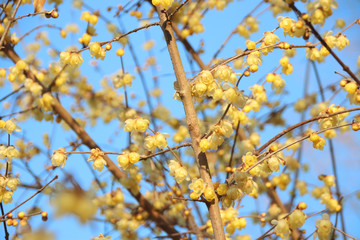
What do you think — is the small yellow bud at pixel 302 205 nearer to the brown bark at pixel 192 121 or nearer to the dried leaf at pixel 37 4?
the brown bark at pixel 192 121

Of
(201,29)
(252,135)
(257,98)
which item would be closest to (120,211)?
(252,135)

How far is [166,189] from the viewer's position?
8.73 ft

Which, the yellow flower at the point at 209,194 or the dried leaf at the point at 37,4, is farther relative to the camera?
the dried leaf at the point at 37,4

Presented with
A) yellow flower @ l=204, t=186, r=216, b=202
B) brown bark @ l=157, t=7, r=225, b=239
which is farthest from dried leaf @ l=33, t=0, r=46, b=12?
yellow flower @ l=204, t=186, r=216, b=202

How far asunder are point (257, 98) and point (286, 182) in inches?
34.0

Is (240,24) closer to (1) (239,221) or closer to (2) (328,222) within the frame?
(1) (239,221)

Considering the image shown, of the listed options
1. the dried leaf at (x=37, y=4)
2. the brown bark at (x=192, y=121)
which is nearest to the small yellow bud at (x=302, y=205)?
the brown bark at (x=192, y=121)

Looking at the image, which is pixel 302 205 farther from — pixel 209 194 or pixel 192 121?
pixel 192 121

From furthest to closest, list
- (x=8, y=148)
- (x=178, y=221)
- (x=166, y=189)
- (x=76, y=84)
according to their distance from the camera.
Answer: (x=76, y=84) < (x=178, y=221) < (x=166, y=189) < (x=8, y=148)

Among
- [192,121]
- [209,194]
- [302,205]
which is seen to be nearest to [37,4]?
[192,121]

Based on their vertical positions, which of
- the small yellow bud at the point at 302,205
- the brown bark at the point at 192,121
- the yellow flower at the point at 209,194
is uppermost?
the brown bark at the point at 192,121

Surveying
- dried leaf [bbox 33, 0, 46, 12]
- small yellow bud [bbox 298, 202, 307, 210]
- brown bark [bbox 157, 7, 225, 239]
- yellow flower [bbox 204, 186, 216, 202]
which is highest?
dried leaf [bbox 33, 0, 46, 12]

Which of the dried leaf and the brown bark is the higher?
the dried leaf

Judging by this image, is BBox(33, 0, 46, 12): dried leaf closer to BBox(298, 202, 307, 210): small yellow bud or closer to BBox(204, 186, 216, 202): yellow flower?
BBox(204, 186, 216, 202): yellow flower
